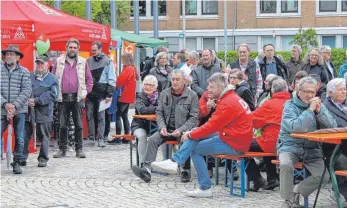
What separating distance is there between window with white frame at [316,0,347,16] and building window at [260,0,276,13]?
268 cm

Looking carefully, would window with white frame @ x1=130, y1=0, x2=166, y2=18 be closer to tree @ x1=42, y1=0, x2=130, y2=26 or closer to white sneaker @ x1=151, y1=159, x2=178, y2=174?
tree @ x1=42, y1=0, x2=130, y2=26

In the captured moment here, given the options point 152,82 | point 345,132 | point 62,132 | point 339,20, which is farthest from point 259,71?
point 339,20

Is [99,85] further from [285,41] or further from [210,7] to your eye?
[210,7]

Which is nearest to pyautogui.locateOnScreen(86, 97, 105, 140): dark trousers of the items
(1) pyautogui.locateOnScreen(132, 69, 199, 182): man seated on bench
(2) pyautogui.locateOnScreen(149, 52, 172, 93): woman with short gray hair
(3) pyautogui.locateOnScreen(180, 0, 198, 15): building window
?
(2) pyautogui.locateOnScreen(149, 52, 172, 93): woman with short gray hair

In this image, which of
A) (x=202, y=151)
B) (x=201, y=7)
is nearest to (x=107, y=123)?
(x=202, y=151)

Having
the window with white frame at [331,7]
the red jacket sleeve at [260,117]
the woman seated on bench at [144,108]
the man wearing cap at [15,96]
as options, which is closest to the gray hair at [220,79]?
the red jacket sleeve at [260,117]

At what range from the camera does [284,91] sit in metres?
10.3

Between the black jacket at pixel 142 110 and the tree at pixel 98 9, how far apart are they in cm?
2866

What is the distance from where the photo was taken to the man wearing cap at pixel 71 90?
13789 mm

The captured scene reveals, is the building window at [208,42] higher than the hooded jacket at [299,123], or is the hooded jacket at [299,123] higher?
the building window at [208,42]

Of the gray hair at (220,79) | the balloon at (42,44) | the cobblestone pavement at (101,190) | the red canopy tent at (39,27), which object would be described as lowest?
the cobblestone pavement at (101,190)

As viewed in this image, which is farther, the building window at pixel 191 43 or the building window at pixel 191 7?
the building window at pixel 191 43

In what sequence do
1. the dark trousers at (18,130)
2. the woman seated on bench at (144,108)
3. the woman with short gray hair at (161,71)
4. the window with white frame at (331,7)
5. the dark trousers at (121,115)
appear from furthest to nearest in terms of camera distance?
1. the window with white frame at (331,7)
2. the dark trousers at (121,115)
3. the woman with short gray hair at (161,71)
4. the dark trousers at (18,130)
5. the woman seated on bench at (144,108)

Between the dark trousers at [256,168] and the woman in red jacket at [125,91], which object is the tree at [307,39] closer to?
the woman in red jacket at [125,91]
